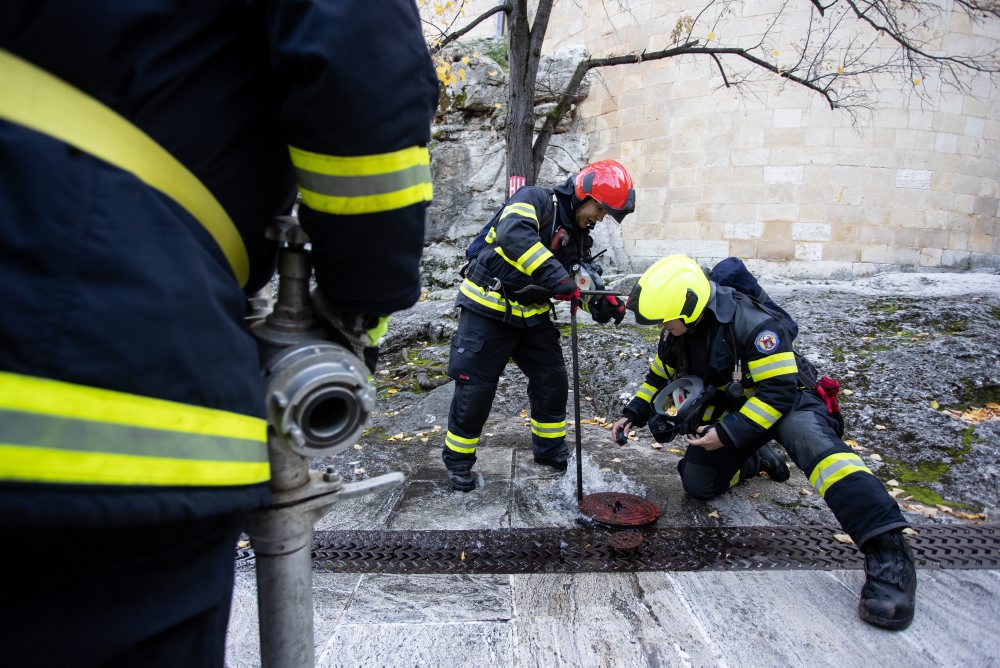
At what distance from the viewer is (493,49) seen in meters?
11.5

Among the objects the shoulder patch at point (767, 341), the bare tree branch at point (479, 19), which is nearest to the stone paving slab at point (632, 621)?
the shoulder patch at point (767, 341)

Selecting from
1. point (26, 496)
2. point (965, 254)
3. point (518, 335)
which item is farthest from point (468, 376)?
point (965, 254)

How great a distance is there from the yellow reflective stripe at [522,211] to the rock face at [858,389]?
1788 millimetres

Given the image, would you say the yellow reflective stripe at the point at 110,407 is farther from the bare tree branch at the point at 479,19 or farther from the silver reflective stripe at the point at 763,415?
the bare tree branch at the point at 479,19

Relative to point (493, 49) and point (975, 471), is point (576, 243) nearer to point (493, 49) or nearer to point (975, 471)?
point (975, 471)

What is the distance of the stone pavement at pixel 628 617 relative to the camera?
2186 mm

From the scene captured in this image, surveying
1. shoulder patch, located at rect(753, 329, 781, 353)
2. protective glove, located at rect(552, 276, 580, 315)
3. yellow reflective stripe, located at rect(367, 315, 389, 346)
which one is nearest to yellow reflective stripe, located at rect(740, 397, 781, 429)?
shoulder patch, located at rect(753, 329, 781, 353)

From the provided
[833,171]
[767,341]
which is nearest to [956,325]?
[833,171]

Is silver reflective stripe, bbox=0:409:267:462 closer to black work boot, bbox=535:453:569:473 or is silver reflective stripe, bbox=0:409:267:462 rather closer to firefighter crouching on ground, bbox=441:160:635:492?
firefighter crouching on ground, bbox=441:160:635:492

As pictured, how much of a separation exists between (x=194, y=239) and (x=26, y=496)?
380mm

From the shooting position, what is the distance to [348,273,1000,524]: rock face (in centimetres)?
384

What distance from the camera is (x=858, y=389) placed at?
5.11 m

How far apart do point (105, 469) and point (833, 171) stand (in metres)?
9.64

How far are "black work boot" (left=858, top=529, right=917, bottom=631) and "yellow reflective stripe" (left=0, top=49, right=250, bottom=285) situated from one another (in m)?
2.81
